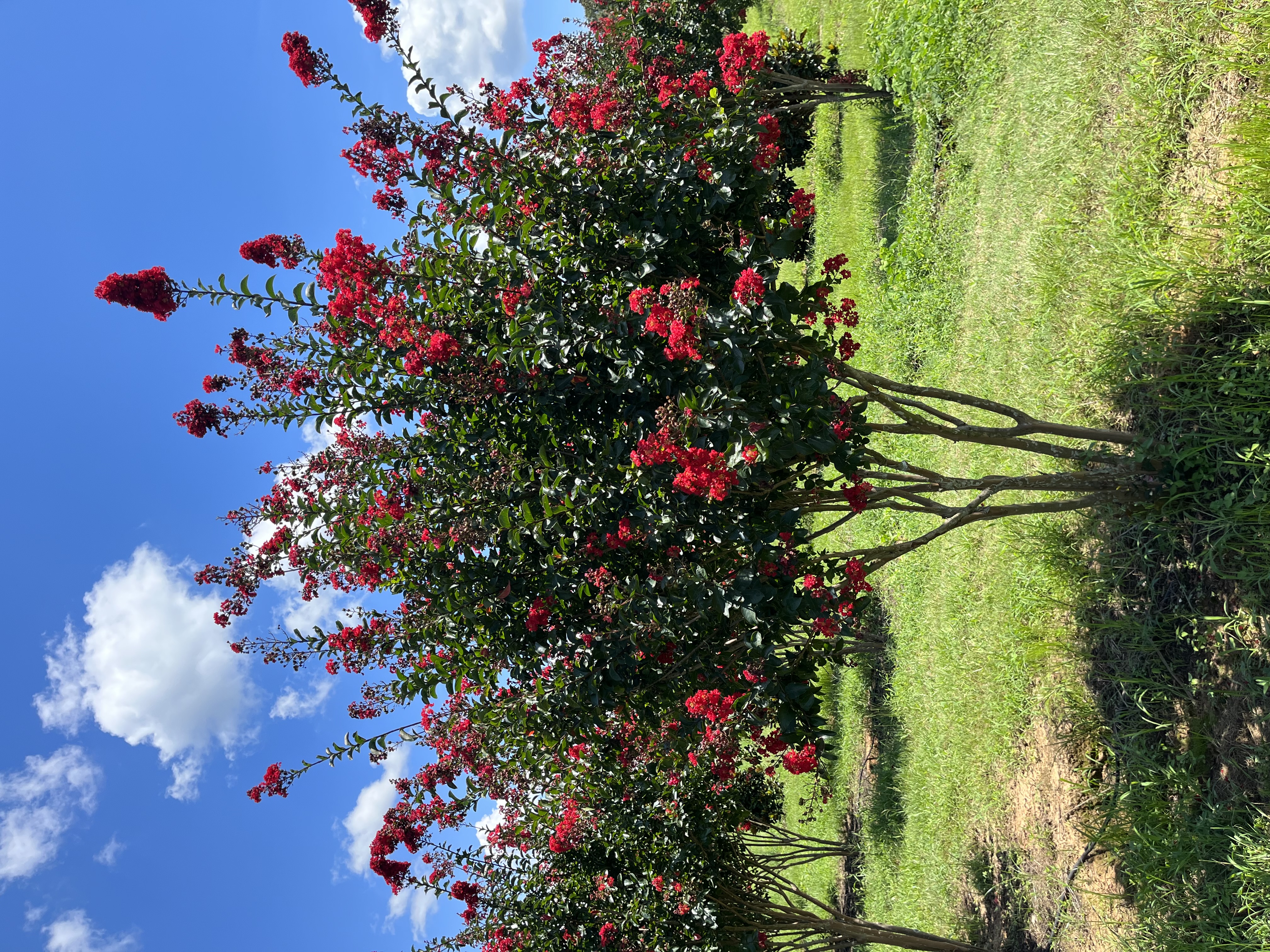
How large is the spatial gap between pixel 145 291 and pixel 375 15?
254cm

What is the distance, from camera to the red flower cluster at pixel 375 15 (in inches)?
208

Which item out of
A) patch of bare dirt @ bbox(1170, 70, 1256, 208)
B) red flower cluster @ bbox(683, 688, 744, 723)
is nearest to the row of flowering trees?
red flower cluster @ bbox(683, 688, 744, 723)

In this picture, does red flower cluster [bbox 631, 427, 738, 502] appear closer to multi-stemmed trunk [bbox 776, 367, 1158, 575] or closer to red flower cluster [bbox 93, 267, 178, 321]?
multi-stemmed trunk [bbox 776, 367, 1158, 575]

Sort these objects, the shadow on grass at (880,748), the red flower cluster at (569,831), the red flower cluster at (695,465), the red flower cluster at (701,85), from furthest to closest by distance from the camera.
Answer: the shadow on grass at (880,748) < the red flower cluster at (701,85) < the red flower cluster at (569,831) < the red flower cluster at (695,465)

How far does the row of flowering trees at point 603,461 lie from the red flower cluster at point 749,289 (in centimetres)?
1

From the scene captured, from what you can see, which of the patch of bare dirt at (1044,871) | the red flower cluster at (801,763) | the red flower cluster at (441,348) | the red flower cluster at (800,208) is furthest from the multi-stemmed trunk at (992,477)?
the red flower cluster at (441,348)

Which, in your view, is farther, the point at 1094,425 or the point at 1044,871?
the point at 1044,871

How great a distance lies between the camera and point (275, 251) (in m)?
5.12

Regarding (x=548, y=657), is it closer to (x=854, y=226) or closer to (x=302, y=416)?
(x=302, y=416)

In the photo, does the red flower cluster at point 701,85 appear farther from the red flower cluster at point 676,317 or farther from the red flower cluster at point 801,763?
the red flower cluster at point 801,763

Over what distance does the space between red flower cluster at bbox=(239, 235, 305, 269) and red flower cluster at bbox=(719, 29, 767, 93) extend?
10.0 ft

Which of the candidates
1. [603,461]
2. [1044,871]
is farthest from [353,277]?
[1044,871]

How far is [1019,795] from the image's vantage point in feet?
16.9

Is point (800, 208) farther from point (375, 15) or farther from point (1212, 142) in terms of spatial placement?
point (375, 15)
